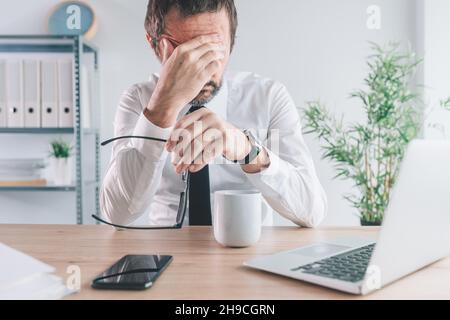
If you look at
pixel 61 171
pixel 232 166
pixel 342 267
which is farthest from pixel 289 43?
pixel 342 267

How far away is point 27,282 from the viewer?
535mm

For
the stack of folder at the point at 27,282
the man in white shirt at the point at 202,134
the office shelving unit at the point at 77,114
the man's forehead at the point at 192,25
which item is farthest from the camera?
the office shelving unit at the point at 77,114

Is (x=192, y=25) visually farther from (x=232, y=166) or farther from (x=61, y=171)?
(x=61, y=171)

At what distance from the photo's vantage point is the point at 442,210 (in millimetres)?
636

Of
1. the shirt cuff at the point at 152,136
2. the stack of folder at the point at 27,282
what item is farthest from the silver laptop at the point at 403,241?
the shirt cuff at the point at 152,136

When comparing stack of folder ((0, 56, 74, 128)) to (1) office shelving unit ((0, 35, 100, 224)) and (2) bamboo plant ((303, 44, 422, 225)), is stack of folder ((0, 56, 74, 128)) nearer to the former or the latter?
(1) office shelving unit ((0, 35, 100, 224))

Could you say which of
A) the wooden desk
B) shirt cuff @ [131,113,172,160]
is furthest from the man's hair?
the wooden desk

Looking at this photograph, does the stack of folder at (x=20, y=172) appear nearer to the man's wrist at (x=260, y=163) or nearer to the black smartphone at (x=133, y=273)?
the man's wrist at (x=260, y=163)

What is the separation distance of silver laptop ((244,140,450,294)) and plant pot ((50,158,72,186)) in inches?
70.8

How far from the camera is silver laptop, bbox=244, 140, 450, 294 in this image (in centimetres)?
52

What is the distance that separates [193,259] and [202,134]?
10.5 inches

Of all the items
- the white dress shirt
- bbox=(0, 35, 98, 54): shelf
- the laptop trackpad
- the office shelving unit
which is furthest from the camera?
bbox=(0, 35, 98, 54): shelf

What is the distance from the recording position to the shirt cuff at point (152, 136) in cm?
105

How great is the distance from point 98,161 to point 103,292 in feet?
6.54
